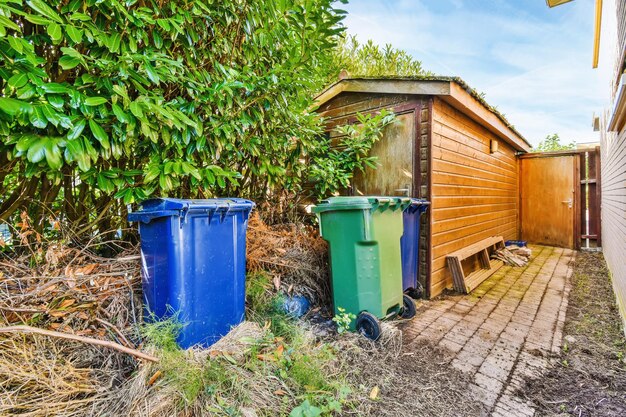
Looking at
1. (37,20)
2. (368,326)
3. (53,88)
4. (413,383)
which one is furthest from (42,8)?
(413,383)

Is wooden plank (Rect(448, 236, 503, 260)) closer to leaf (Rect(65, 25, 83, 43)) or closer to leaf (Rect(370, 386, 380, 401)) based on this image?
leaf (Rect(370, 386, 380, 401))

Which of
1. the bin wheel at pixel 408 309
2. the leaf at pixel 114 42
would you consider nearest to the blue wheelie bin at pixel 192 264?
the leaf at pixel 114 42

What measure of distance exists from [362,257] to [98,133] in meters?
2.02

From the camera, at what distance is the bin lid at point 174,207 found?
181 centimetres

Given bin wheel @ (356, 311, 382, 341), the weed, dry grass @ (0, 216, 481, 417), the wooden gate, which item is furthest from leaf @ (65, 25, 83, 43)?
the wooden gate

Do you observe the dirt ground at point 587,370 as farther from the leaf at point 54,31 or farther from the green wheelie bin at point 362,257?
the leaf at point 54,31

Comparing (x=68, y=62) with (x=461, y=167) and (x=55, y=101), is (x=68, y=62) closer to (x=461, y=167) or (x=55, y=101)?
(x=55, y=101)

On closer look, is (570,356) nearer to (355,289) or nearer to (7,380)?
(355,289)

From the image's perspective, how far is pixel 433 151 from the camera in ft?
11.5

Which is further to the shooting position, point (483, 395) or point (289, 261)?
point (289, 261)

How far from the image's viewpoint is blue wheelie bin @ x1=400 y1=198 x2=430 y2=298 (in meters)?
3.20

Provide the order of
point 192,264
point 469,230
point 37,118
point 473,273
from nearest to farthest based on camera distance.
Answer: point 37,118
point 192,264
point 473,273
point 469,230

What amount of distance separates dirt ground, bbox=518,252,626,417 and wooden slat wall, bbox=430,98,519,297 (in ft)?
4.51

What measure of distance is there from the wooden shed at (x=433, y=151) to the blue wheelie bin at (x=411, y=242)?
0.19m
